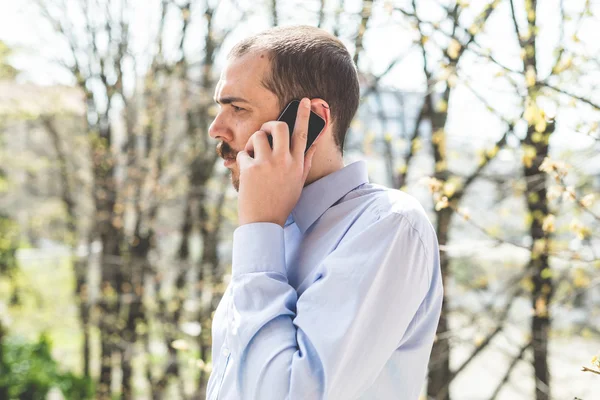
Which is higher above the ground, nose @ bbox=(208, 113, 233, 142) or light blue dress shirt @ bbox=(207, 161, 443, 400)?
nose @ bbox=(208, 113, 233, 142)

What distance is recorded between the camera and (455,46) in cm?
281

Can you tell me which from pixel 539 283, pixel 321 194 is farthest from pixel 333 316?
pixel 539 283

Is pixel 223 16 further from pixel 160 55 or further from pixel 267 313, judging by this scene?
pixel 267 313

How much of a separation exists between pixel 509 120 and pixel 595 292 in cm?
271

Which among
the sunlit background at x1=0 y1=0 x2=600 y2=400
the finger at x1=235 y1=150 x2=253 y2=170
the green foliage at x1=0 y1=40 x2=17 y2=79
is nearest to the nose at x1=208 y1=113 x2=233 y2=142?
the finger at x1=235 y1=150 x2=253 y2=170

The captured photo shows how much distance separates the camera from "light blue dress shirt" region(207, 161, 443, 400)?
1.01 meters

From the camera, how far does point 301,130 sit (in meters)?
1.23

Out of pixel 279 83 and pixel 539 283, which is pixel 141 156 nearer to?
pixel 539 283

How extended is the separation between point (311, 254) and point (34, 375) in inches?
317

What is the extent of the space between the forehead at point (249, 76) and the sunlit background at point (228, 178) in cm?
62

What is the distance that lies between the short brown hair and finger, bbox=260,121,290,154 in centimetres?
10

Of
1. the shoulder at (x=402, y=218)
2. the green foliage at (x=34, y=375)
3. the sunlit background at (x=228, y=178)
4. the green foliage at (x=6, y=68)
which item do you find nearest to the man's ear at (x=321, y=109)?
the shoulder at (x=402, y=218)

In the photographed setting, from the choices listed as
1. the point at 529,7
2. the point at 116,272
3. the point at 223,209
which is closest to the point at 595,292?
the point at 529,7

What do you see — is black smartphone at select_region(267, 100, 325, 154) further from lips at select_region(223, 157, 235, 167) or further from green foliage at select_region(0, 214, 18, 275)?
green foliage at select_region(0, 214, 18, 275)
